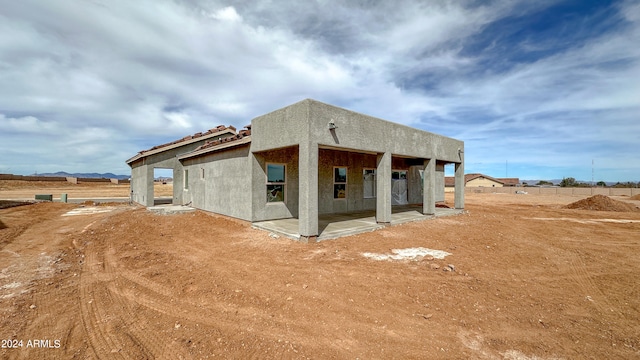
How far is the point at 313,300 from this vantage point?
4305mm

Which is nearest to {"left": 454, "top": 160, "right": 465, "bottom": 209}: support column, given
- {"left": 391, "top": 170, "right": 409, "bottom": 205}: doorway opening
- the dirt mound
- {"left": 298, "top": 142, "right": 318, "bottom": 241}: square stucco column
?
{"left": 391, "top": 170, "right": 409, "bottom": 205}: doorway opening

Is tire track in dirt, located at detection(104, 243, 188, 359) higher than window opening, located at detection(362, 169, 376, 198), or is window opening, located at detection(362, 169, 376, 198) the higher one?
window opening, located at detection(362, 169, 376, 198)

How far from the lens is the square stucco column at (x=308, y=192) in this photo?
24.7 feet

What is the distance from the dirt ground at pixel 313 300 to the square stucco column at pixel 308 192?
48cm

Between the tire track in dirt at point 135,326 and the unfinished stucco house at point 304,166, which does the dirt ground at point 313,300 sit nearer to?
the tire track in dirt at point 135,326

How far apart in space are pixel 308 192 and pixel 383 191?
12.0 ft

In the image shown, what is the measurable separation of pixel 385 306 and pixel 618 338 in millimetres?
2959

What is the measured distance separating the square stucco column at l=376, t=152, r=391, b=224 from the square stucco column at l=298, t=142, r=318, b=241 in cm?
329

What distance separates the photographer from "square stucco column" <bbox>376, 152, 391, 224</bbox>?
993 centimetres

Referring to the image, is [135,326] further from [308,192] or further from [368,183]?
[368,183]

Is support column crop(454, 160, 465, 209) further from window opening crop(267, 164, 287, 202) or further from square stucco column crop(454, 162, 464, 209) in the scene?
window opening crop(267, 164, 287, 202)

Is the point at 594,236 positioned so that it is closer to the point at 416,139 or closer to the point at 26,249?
the point at 416,139

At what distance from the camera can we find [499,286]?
496 centimetres

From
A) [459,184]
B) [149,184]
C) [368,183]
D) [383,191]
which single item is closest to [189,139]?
[149,184]
